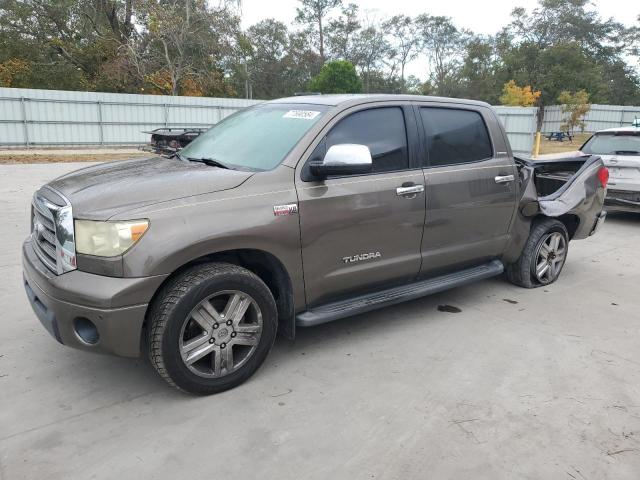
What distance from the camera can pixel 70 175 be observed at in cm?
366

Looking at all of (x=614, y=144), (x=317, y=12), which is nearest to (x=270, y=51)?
(x=317, y=12)

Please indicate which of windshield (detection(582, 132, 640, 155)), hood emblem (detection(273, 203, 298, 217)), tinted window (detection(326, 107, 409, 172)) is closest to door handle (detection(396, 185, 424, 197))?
tinted window (detection(326, 107, 409, 172))

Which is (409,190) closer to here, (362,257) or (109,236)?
(362,257)

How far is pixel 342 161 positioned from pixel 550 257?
3226mm

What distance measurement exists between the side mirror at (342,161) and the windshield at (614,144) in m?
7.16

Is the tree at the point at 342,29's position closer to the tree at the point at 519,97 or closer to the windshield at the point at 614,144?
the tree at the point at 519,97

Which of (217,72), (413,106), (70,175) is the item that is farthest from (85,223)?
(217,72)

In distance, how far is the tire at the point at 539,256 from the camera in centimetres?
531

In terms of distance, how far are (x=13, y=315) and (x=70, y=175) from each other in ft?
4.98

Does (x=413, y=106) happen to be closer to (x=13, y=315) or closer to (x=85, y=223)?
(x=85, y=223)

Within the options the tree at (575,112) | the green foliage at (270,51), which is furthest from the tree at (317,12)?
the tree at (575,112)

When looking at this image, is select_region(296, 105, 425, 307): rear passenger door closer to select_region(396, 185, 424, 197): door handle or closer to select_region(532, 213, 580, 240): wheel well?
select_region(396, 185, 424, 197): door handle

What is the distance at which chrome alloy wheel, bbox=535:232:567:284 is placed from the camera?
5.46m

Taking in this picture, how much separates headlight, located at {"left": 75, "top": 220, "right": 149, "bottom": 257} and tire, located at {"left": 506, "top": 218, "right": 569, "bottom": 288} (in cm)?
392
